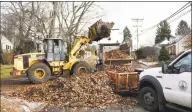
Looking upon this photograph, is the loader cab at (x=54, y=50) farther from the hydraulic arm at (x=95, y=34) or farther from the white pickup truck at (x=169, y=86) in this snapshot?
the white pickup truck at (x=169, y=86)

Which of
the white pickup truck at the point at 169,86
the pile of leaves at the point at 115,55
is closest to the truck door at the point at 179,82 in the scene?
the white pickup truck at the point at 169,86

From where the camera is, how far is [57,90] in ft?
36.7

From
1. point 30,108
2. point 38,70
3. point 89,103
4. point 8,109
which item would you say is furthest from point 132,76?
point 38,70

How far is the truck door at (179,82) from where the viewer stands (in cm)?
654

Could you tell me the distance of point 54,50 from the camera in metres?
16.6

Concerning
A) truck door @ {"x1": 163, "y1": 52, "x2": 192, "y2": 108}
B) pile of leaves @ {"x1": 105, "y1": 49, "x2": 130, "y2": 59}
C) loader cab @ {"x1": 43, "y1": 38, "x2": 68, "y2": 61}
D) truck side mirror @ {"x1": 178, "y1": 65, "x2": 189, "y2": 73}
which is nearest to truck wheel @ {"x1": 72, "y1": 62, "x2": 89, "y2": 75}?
loader cab @ {"x1": 43, "y1": 38, "x2": 68, "y2": 61}

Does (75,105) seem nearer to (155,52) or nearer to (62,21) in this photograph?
(62,21)

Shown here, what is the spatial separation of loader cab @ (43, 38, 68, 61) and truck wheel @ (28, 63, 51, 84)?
72 centimetres

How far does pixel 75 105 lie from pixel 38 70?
7.18 metres

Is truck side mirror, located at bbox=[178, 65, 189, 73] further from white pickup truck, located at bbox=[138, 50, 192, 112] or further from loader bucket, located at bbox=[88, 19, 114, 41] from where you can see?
loader bucket, located at bbox=[88, 19, 114, 41]

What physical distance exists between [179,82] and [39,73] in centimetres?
1055

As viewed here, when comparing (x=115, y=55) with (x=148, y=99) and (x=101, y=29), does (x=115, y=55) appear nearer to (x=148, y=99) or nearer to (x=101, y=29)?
(x=101, y=29)

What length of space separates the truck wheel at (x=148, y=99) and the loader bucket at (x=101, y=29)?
6391 mm

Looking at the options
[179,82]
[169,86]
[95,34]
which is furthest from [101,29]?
[179,82]
